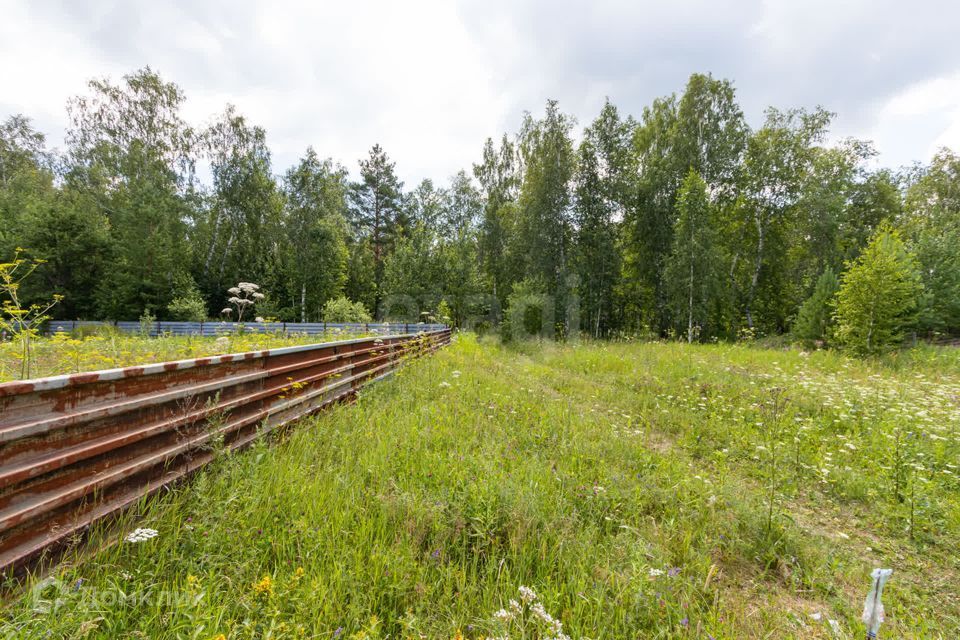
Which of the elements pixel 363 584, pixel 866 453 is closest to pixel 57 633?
pixel 363 584

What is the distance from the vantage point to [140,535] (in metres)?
1.64

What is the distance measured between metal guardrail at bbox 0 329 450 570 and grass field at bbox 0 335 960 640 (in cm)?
17

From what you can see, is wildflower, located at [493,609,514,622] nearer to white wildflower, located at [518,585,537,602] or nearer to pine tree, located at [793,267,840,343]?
white wildflower, located at [518,585,537,602]

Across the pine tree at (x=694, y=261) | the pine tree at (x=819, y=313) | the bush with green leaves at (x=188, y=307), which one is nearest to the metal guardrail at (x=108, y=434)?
the pine tree at (x=694, y=261)

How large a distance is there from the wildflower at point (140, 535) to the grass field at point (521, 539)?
103 millimetres

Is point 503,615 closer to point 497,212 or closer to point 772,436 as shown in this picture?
point 772,436

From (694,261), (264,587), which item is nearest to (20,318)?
(264,587)

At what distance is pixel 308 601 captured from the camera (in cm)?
165

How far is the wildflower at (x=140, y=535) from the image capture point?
1.59m

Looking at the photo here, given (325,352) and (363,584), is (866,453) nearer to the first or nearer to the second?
(363,584)

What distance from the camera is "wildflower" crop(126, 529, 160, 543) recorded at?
1.59 m

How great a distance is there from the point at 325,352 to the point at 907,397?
10048mm

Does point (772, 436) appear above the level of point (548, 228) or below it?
below

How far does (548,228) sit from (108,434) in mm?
20525
